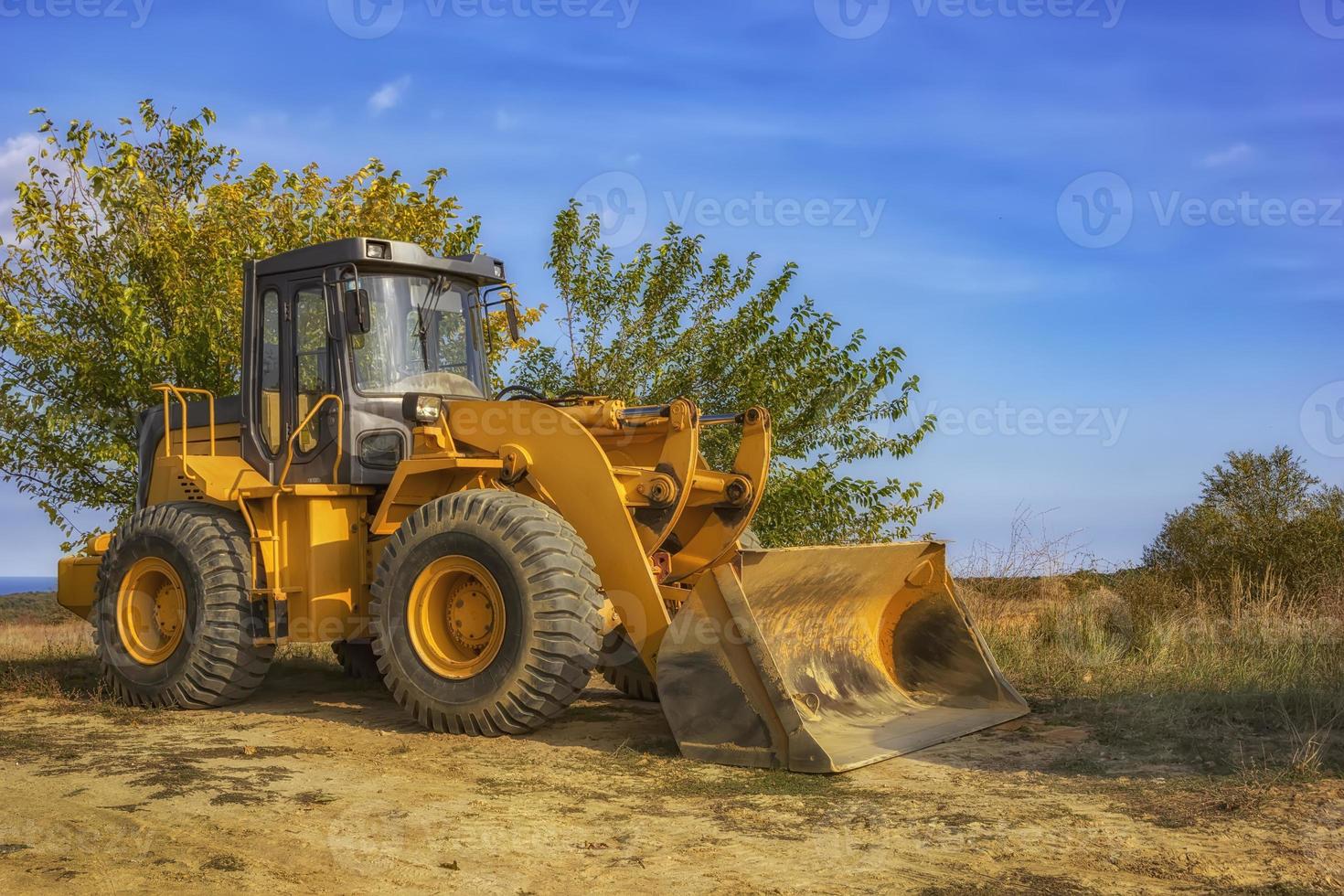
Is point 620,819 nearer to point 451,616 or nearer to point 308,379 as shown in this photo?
point 451,616

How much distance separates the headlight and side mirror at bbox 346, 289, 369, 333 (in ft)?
2.05

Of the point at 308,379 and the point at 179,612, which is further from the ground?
the point at 308,379

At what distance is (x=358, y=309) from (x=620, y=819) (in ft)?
14.6

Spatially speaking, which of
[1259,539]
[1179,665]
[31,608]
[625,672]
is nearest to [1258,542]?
[1259,539]

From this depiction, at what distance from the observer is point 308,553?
9148mm

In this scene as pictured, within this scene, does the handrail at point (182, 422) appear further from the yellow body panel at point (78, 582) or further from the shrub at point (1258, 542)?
the shrub at point (1258, 542)

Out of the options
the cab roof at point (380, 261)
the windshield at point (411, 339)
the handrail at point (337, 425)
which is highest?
the cab roof at point (380, 261)

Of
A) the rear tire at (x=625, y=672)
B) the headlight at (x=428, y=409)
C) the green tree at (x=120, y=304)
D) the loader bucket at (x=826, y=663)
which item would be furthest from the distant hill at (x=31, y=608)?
the loader bucket at (x=826, y=663)

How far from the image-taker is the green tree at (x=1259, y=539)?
1673cm

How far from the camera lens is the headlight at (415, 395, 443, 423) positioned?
8.94 meters

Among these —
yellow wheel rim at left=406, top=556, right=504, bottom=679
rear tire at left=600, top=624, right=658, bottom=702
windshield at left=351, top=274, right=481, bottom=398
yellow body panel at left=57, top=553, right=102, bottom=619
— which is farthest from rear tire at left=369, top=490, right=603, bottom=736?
yellow body panel at left=57, top=553, right=102, bottom=619

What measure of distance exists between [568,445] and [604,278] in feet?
24.1

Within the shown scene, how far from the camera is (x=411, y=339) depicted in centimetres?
957

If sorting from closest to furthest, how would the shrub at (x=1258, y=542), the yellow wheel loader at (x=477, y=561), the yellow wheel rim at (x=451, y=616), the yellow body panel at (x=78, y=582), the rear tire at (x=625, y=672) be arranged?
1. the yellow wheel loader at (x=477, y=561)
2. the yellow wheel rim at (x=451, y=616)
3. the rear tire at (x=625, y=672)
4. the yellow body panel at (x=78, y=582)
5. the shrub at (x=1258, y=542)
